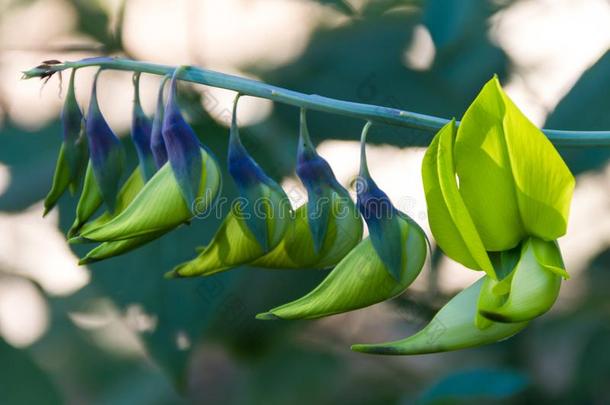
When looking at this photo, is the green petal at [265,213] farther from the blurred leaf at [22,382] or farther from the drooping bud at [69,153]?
the blurred leaf at [22,382]

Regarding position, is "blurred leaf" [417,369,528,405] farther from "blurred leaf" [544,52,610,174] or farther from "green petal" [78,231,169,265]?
"green petal" [78,231,169,265]

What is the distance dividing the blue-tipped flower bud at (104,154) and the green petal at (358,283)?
0.35 ft

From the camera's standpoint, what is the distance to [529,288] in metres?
0.40

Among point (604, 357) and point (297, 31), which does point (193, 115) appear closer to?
point (297, 31)

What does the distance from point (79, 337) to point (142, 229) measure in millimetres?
998

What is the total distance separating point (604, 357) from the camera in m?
1.23

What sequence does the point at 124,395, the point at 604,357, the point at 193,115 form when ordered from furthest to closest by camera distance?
the point at 124,395, the point at 604,357, the point at 193,115

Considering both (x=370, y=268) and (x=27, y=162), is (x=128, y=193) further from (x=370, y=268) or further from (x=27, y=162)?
(x=27, y=162)

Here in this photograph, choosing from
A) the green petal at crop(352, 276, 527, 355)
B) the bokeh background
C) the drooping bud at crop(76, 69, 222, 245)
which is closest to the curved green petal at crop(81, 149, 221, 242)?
the drooping bud at crop(76, 69, 222, 245)

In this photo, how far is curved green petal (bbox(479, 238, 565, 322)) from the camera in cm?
39

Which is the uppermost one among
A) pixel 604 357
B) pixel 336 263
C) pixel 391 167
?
pixel 336 263

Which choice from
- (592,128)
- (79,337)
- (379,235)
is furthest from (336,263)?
(79,337)

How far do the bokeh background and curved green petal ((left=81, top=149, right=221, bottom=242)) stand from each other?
0.65 metres

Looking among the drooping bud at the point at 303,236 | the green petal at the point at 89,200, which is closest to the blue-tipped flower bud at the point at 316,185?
the drooping bud at the point at 303,236
